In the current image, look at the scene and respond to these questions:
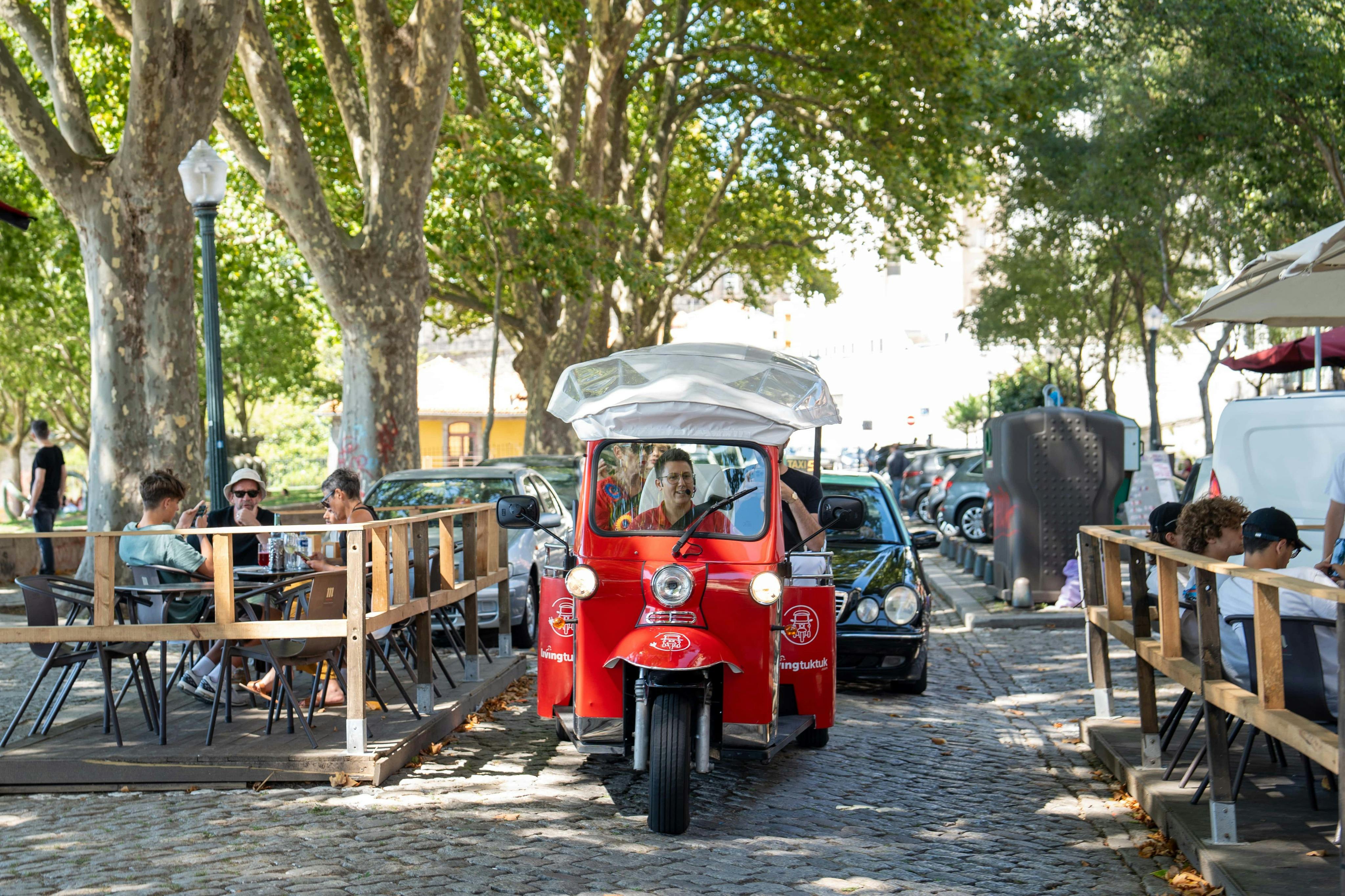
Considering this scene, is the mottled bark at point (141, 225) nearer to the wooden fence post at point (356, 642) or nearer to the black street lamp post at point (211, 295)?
the black street lamp post at point (211, 295)

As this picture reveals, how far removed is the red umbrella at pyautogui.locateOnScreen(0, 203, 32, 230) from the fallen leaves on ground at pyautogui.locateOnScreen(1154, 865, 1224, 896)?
795cm

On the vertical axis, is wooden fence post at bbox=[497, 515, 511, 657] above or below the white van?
below

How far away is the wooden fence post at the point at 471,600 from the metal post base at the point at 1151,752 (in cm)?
456

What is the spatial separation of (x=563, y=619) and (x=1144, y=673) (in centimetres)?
291

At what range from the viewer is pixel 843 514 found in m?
6.79

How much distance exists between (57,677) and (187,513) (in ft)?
9.46

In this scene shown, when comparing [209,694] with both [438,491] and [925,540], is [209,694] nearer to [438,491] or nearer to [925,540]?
[438,491]

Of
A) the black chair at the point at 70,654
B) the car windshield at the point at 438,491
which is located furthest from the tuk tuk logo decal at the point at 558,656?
the car windshield at the point at 438,491

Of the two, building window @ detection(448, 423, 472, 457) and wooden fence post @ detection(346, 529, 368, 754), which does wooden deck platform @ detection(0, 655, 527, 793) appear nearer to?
wooden fence post @ detection(346, 529, 368, 754)

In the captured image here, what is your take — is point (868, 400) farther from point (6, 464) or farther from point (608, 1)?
point (608, 1)

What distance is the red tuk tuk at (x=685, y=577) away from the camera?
6.30 meters

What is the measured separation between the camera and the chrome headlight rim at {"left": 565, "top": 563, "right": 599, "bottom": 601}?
659 cm

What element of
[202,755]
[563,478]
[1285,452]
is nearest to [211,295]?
[202,755]

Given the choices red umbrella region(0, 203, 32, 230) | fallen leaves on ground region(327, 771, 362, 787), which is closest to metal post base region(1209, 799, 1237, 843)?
fallen leaves on ground region(327, 771, 362, 787)
